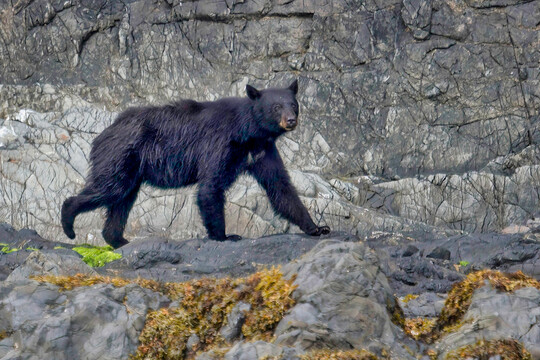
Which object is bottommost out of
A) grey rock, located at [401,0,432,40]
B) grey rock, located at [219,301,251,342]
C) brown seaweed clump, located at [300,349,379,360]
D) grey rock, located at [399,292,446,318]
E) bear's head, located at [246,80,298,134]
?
brown seaweed clump, located at [300,349,379,360]

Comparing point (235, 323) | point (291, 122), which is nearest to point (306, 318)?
point (235, 323)

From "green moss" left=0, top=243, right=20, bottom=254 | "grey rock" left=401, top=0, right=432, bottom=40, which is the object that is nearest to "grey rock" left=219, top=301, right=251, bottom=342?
"green moss" left=0, top=243, right=20, bottom=254

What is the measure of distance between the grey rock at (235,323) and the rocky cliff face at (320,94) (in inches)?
380

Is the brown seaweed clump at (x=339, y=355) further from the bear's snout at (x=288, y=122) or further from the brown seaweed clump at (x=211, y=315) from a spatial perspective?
the bear's snout at (x=288, y=122)

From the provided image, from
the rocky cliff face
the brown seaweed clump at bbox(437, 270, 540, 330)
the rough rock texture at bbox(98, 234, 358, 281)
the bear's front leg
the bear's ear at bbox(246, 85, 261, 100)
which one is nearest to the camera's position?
the brown seaweed clump at bbox(437, 270, 540, 330)

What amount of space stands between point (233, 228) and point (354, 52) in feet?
18.3

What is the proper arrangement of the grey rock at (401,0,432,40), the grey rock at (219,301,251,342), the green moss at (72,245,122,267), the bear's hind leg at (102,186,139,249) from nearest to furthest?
the grey rock at (219,301,251,342)
the green moss at (72,245,122,267)
the bear's hind leg at (102,186,139,249)
the grey rock at (401,0,432,40)

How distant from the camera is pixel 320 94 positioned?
18766mm

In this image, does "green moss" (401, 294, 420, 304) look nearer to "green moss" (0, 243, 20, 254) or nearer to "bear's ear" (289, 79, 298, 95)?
"bear's ear" (289, 79, 298, 95)

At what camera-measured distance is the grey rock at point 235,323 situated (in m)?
6.02

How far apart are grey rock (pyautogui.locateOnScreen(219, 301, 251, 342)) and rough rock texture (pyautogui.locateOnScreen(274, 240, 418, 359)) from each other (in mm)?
349

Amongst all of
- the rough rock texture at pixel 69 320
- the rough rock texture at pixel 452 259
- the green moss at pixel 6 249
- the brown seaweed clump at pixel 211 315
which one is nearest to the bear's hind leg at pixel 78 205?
the green moss at pixel 6 249

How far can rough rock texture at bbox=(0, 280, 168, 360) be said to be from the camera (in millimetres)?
5863

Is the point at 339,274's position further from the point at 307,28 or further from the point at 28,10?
the point at 28,10
